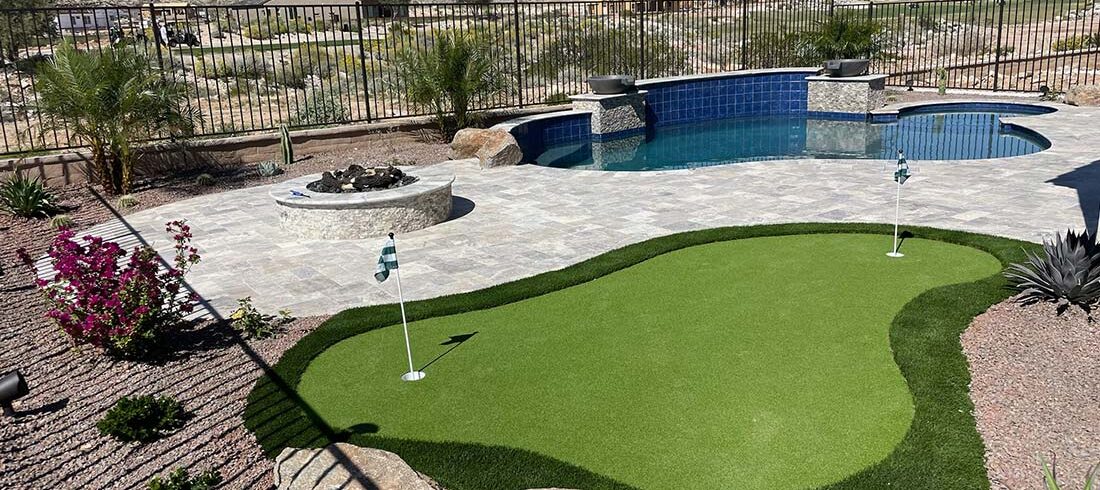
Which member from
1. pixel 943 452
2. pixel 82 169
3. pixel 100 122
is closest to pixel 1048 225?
pixel 943 452

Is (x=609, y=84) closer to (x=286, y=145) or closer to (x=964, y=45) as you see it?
(x=286, y=145)

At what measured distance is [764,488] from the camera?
161 inches

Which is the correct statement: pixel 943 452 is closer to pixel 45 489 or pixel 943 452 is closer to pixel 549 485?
pixel 549 485

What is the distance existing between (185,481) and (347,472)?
3.40 ft

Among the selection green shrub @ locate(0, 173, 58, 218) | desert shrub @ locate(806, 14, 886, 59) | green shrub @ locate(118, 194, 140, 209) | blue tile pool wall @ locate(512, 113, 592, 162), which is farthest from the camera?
desert shrub @ locate(806, 14, 886, 59)

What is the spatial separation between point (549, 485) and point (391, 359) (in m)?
2.12

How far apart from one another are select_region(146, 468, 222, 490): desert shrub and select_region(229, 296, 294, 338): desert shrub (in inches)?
84.3

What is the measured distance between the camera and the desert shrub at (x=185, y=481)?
4203 millimetres

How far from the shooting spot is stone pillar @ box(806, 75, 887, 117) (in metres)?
18.1

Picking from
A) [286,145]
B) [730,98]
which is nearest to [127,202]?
[286,145]

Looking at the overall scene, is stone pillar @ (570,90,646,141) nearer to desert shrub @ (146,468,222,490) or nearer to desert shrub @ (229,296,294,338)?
desert shrub @ (229,296,294,338)

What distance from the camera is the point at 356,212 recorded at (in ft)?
30.2

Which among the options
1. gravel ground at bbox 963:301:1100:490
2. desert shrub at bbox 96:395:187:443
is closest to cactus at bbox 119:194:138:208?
desert shrub at bbox 96:395:187:443

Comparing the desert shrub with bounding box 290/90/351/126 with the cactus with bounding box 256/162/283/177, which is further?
the desert shrub with bounding box 290/90/351/126
